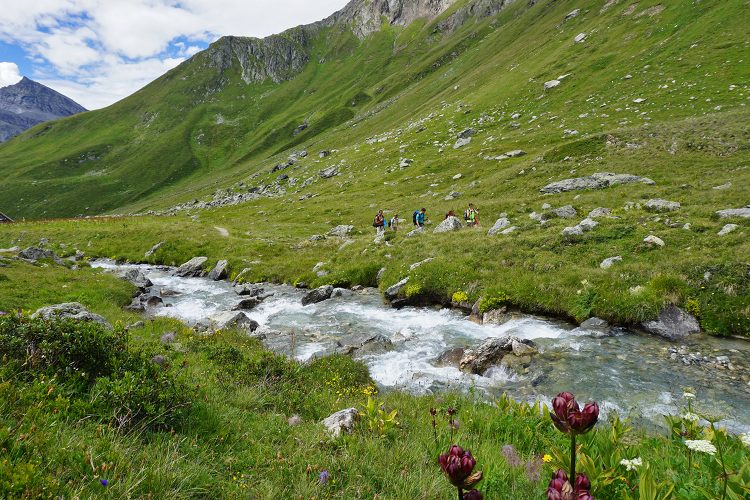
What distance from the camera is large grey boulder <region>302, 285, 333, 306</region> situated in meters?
22.3

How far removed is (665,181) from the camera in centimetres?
3088

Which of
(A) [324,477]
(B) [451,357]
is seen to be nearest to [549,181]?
(B) [451,357]

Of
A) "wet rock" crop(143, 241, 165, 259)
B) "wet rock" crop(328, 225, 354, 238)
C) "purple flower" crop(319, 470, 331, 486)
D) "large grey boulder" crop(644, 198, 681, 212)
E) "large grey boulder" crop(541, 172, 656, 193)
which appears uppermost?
"purple flower" crop(319, 470, 331, 486)

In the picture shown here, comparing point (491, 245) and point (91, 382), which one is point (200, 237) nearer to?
point (491, 245)

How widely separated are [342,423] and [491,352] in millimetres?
7592

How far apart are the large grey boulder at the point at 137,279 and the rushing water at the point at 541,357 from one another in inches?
327

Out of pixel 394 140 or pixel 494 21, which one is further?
pixel 494 21

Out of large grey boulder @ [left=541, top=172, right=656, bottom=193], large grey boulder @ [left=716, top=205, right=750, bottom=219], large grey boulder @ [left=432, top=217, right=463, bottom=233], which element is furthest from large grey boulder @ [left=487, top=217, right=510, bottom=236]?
large grey boulder @ [left=541, top=172, right=656, bottom=193]

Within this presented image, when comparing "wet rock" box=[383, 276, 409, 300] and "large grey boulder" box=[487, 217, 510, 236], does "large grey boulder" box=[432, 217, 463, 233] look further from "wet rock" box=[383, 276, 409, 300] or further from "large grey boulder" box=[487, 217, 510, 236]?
"wet rock" box=[383, 276, 409, 300]

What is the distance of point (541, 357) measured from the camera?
12617mm

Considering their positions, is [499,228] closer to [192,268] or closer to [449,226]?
[449,226]

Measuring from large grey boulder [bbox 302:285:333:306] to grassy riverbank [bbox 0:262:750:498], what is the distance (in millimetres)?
14115

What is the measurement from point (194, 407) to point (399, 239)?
2326 cm

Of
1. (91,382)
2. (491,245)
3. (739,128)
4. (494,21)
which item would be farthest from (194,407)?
(494,21)
